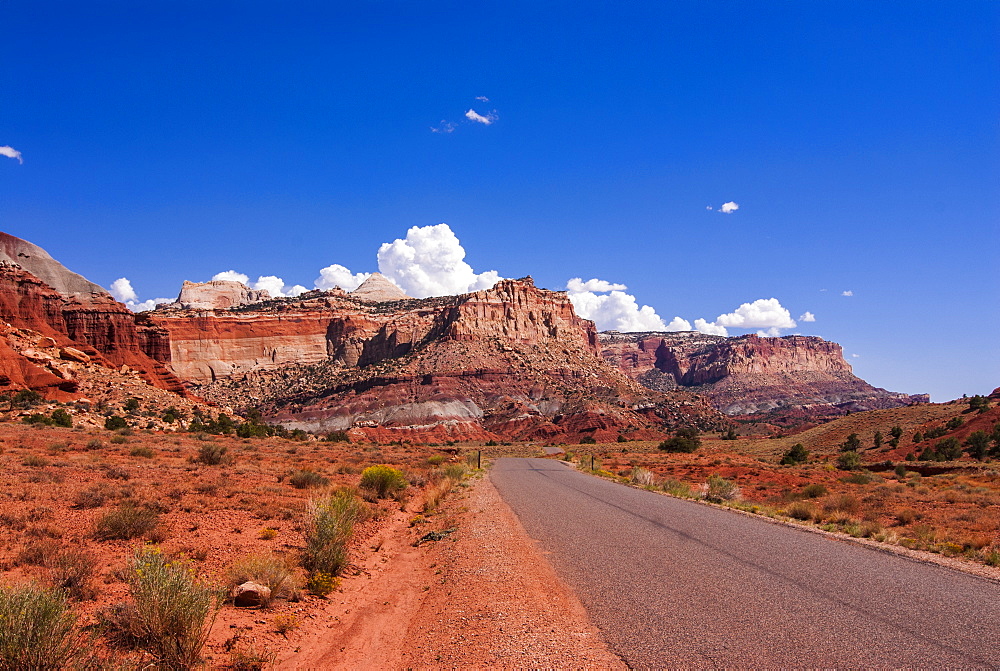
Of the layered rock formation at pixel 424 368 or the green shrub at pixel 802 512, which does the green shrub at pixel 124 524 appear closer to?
the green shrub at pixel 802 512

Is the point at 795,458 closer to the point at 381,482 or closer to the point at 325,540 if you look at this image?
the point at 381,482

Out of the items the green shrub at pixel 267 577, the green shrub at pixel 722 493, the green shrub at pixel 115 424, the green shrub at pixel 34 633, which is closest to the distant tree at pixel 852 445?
the green shrub at pixel 722 493

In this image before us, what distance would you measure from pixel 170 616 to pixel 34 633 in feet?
3.40

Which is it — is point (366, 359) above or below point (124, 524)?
above

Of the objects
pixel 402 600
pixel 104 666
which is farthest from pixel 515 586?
pixel 104 666

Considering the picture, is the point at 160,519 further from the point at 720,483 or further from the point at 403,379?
the point at 403,379

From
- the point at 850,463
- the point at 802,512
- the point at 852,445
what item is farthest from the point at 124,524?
the point at 852,445

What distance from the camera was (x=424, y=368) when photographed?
360 ft

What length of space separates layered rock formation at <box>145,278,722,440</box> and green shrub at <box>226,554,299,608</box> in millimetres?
81712

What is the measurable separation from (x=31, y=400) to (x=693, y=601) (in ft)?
168

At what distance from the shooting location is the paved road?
4.85m

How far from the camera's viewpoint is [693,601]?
6297mm

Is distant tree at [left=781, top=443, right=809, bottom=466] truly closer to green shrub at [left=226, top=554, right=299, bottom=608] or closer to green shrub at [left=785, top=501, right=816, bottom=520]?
green shrub at [left=785, top=501, right=816, bottom=520]

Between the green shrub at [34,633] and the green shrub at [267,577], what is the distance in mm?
2834
